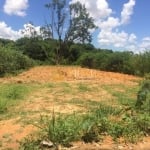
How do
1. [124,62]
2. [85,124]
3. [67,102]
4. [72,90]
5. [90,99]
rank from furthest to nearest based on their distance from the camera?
1. [124,62]
2. [72,90]
3. [90,99]
4. [67,102]
5. [85,124]

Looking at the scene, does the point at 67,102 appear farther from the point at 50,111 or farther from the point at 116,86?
the point at 116,86

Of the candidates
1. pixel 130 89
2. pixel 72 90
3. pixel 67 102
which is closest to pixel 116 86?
pixel 130 89

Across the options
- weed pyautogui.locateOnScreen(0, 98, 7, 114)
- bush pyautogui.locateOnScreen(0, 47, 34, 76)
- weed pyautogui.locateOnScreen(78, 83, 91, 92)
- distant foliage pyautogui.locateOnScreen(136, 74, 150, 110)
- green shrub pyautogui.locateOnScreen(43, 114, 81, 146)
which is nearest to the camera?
green shrub pyautogui.locateOnScreen(43, 114, 81, 146)

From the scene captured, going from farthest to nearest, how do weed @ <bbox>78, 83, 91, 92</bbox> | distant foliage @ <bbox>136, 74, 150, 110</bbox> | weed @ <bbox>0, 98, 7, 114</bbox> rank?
weed @ <bbox>78, 83, 91, 92</bbox>, weed @ <bbox>0, 98, 7, 114</bbox>, distant foliage @ <bbox>136, 74, 150, 110</bbox>

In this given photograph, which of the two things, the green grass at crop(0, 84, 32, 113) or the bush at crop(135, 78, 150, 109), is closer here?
the bush at crop(135, 78, 150, 109)

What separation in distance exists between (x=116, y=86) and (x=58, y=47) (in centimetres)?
1998

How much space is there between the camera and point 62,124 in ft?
20.8

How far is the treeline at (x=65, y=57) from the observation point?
1827 cm

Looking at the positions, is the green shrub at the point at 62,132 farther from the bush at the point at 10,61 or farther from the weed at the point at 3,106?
the bush at the point at 10,61

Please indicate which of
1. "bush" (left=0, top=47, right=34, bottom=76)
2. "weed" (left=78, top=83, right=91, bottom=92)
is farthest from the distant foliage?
"bush" (left=0, top=47, right=34, bottom=76)

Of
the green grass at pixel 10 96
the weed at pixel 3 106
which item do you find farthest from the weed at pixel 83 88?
the weed at pixel 3 106

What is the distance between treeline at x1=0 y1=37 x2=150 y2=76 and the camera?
59.9 feet

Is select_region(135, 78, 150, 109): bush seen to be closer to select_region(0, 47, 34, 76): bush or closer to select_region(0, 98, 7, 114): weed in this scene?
select_region(0, 98, 7, 114): weed

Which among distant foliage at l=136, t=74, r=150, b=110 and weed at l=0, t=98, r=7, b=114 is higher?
distant foliage at l=136, t=74, r=150, b=110
